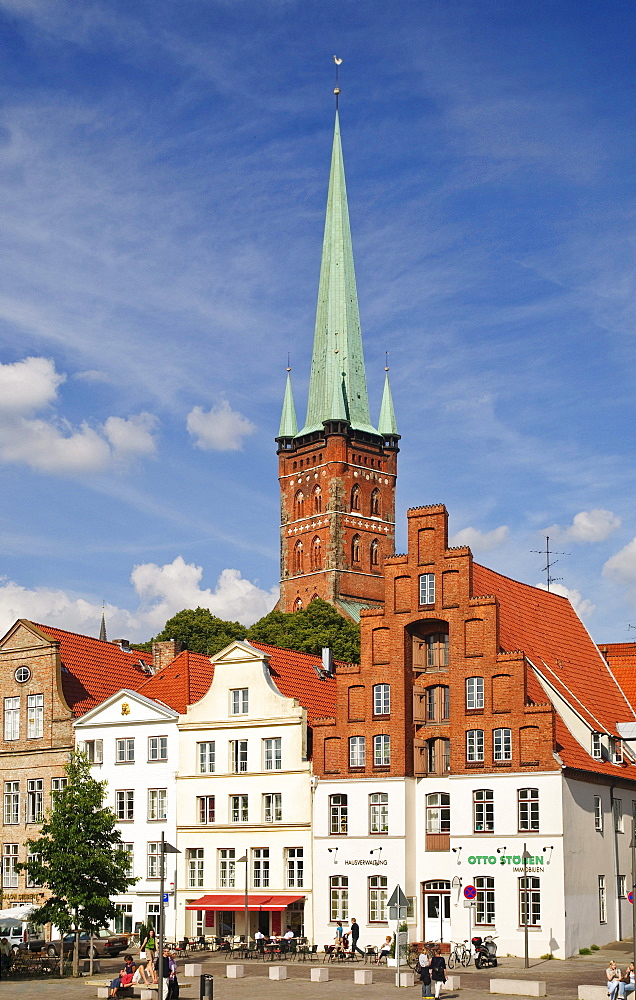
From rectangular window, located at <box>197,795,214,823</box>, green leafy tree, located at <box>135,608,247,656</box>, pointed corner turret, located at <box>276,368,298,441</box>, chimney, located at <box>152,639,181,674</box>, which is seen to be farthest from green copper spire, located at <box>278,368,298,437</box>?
rectangular window, located at <box>197,795,214,823</box>

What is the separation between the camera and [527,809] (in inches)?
2242

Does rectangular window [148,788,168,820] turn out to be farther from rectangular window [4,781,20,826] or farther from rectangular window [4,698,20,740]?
rectangular window [4,698,20,740]

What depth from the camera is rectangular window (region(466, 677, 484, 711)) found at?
59.2 metres

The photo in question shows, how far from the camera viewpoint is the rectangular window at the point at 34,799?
7025 cm

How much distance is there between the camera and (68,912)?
5269 centimetres

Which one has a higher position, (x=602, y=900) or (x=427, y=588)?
(x=427, y=588)

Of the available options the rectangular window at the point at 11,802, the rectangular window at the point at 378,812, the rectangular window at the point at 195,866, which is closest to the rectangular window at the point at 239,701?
the rectangular window at the point at 195,866

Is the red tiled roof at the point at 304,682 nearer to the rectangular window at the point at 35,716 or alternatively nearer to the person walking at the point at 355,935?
the person walking at the point at 355,935

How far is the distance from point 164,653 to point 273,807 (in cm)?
1959

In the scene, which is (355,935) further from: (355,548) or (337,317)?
(337,317)

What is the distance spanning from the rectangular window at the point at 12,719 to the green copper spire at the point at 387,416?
112616 millimetres

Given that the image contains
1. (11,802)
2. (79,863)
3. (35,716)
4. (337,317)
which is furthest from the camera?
(337,317)

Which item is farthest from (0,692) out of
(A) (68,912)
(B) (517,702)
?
(B) (517,702)

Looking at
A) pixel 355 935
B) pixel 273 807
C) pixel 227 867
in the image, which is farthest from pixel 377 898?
pixel 227 867
